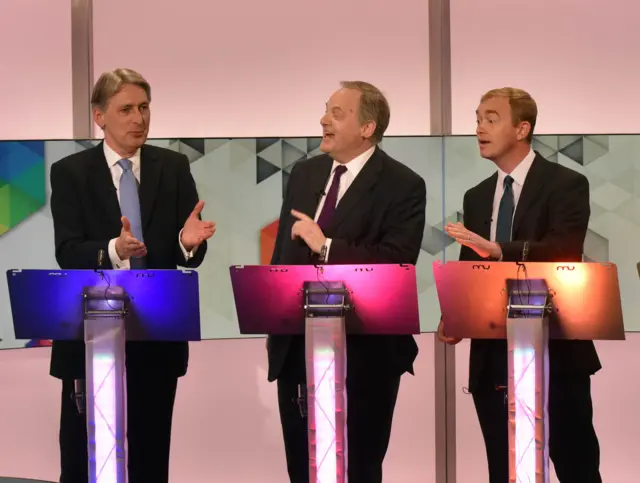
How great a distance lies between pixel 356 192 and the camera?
13.9 ft

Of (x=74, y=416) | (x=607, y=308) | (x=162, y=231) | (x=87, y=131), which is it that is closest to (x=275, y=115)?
(x=87, y=131)

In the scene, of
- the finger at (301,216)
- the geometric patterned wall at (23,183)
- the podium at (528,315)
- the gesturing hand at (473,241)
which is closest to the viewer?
the podium at (528,315)

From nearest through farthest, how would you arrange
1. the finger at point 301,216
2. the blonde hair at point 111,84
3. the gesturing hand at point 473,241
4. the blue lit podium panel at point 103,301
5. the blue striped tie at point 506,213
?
1. the blue lit podium panel at point 103,301
2. the gesturing hand at point 473,241
3. the finger at point 301,216
4. the blue striped tie at point 506,213
5. the blonde hair at point 111,84

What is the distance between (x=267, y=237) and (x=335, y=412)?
5.68 ft

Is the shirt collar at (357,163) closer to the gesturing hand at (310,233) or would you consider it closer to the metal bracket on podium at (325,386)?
the gesturing hand at (310,233)

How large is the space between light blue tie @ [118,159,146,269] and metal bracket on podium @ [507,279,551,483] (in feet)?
5.12

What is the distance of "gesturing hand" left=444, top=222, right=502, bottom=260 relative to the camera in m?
3.95

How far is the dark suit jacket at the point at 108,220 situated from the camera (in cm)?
436

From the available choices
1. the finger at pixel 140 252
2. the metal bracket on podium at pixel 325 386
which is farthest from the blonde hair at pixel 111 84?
the metal bracket on podium at pixel 325 386

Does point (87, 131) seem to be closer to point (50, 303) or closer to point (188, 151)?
point (188, 151)

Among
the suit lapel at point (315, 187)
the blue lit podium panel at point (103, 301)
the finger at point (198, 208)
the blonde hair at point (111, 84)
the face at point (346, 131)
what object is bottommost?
the blue lit podium panel at point (103, 301)

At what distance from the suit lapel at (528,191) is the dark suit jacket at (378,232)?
41 centimetres

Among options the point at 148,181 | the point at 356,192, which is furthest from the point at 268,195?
the point at 356,192

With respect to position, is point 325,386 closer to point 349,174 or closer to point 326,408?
point 326,408
